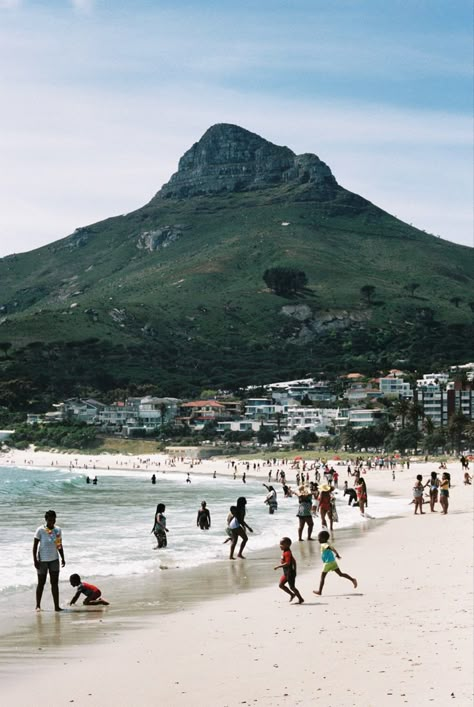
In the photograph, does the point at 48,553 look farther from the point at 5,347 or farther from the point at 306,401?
the point at 5,347

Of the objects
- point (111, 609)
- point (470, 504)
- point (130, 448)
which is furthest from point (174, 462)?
point (111, 609)

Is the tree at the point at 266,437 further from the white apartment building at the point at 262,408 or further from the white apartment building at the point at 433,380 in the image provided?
the white apartment building at the point at 433,380

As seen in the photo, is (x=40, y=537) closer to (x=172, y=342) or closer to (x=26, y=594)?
(x=26, y=594)

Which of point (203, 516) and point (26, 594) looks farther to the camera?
point (203, 516)

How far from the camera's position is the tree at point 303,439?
12288 centimetres

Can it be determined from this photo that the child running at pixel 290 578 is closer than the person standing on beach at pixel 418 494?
Yes

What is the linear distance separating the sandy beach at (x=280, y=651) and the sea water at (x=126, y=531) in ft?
12.2

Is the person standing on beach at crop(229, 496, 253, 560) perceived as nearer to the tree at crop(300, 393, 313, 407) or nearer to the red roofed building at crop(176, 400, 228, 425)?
the red roofed building at crop(176, 400, 228, 425)

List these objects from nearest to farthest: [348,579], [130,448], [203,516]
Answer: [348,579], [203,516], [130,448]

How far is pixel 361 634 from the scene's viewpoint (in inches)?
436

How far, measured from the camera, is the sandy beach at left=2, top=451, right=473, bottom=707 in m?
8.62

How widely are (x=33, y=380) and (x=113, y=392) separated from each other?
52.4ft

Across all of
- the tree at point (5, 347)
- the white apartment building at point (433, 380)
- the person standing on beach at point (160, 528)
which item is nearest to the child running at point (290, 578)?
the person standing on beach at point (160, 528)

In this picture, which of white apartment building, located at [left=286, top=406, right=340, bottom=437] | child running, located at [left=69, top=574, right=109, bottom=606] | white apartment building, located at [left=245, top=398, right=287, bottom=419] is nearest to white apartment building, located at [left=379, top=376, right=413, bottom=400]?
white apartment building, located at [left=286, top=406, right=340, bottom=437]
